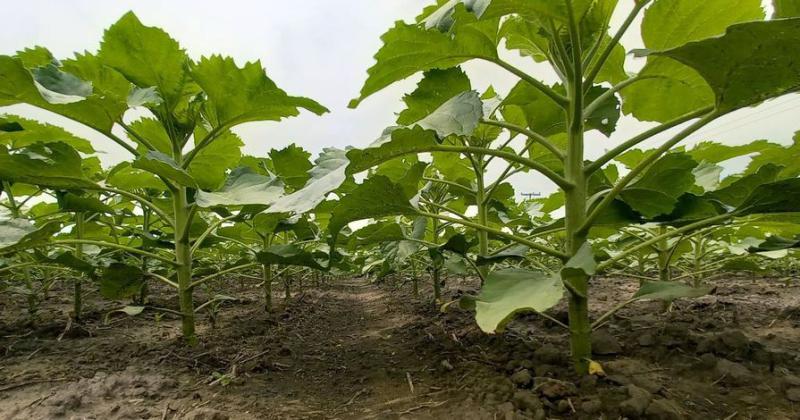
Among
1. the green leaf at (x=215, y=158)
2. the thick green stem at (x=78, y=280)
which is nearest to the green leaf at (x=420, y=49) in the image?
the green leaf at (x=215, y=158)

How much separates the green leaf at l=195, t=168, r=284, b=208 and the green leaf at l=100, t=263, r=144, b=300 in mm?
653

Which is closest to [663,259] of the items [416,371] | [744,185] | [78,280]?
[744,185]

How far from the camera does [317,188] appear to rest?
0.88 metres

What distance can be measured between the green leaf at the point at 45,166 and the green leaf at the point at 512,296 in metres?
1.41

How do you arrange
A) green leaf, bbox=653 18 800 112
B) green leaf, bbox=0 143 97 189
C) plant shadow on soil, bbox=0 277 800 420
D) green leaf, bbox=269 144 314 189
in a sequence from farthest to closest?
green leaf, bbox=269 144 314 189, green leaf, bbox=0 143 97 189, plant shadow on soil, bbox=0 277 800 420, green leaf, bbox=653 18 800 112

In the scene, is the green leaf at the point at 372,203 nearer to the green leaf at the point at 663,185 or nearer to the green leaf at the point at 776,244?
the green leaf at the point at 663,185

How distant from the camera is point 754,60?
2.48ft

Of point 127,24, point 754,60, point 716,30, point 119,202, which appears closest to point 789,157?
point 716,30

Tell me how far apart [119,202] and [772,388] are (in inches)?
141

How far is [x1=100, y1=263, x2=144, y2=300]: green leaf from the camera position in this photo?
1.68m

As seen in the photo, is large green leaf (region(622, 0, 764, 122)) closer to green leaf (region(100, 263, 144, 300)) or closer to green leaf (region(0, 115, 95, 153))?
green leaf (region(100, 263, 144, 300))

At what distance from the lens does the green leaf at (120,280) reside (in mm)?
1682

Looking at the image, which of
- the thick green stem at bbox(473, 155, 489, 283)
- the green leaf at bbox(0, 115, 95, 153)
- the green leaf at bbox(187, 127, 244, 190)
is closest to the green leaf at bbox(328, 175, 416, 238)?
the thick green stem at bbox(473, 155, 489, 283)

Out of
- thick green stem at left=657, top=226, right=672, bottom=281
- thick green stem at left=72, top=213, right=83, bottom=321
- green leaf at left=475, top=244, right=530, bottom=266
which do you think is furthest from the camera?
thick green stem at left=72, top=213, right=83, bottom=321
